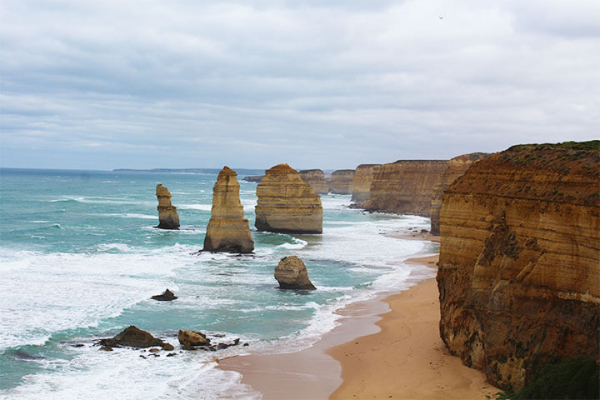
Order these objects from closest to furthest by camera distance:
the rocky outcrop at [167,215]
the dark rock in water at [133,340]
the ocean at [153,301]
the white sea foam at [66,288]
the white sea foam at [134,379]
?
1. the white sea foam at [134,379]
2. the ocean at [153,301]
3. the dark rock in water at [133,340]
4. the white sea foam at [66,288]
5. the rocky outcrop at [167,215]

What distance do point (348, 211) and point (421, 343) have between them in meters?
72.3

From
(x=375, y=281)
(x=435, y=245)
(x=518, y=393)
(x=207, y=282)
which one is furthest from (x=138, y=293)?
(x=435, y=245)

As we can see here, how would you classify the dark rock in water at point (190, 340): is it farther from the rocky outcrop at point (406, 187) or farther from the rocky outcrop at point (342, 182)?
the rocky outcrop at point (342, 182)

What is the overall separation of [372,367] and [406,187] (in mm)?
71178

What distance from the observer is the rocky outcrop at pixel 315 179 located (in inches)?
5497

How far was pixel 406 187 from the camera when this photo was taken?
8838 centimetres

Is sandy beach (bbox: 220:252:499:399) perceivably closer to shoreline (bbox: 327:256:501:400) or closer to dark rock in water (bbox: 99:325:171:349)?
shoreline (bbox: 327:256:501:400)

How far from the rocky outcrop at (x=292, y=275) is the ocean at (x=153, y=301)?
22.7 inches

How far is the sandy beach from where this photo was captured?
15.9m

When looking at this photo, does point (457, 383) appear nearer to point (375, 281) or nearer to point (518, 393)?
point (518, 393)

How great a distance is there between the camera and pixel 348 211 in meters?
92.2

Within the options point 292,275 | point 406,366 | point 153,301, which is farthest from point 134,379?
point 292,275

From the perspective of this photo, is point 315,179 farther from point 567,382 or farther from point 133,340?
point 567,382

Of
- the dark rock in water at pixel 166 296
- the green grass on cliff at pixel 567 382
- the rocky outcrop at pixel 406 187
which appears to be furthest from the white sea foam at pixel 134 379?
the rocky outcrop at pixel 406 187
